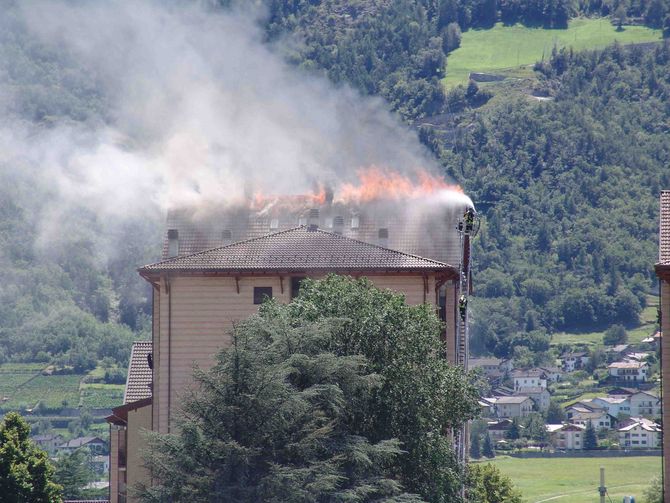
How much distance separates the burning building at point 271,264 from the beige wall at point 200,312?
0.14 ft

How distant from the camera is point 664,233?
267 feet

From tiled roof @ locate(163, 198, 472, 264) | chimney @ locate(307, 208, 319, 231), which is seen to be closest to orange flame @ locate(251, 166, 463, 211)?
tiled roof @ locate(163, 198, 472, 264)

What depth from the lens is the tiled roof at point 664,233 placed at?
79.9m

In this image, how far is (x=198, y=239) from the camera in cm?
9981

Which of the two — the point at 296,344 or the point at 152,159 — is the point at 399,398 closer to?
the point at 296,344

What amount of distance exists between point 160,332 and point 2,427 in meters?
7.90

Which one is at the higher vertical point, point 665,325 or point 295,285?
point 295,285

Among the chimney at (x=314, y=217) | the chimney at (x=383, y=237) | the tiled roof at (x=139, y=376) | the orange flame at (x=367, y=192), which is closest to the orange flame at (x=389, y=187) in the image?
the orange flame at (x=367, y=192)

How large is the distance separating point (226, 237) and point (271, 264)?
25.6 feet

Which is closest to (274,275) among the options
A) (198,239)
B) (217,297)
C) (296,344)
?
(217,297)

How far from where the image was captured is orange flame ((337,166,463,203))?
10138cm

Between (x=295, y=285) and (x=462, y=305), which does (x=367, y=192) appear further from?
(x=462, y=305)

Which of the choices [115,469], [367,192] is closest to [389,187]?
[367,192]

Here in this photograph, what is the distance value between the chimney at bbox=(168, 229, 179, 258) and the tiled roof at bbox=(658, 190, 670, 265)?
2490 centimetres
